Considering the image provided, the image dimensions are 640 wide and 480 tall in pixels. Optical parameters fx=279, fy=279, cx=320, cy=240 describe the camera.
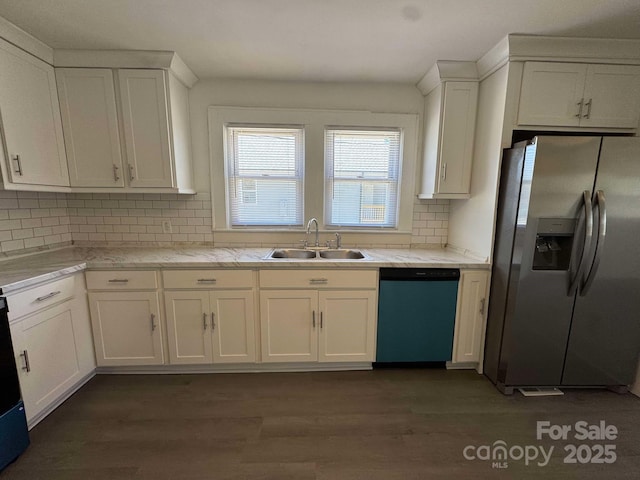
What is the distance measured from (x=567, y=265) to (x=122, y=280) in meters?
3.17

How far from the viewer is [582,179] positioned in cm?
178

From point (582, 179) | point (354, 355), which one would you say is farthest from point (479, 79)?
point (354, 355)

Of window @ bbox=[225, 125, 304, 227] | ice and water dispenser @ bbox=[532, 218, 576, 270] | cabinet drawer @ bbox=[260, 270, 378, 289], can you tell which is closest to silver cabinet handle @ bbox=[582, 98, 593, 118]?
ice and water dispenser @ bbox=[532, 218, 576, 270]

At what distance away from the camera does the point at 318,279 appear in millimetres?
2193

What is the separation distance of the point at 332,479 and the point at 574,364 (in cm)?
191

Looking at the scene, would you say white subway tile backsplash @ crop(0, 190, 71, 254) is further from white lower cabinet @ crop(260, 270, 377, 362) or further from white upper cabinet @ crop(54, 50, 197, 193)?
white lower cabinet @ crop(260, 270, 377, 362)

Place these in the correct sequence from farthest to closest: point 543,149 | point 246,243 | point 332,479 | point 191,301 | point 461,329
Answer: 1. point 246,243
2. point 461,329
3. point 191,301
4. point 543,149
5. point 332,479

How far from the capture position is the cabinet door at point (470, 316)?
222cm

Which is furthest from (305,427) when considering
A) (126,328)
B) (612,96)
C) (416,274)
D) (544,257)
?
(612,96)

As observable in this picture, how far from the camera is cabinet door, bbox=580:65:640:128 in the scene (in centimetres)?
194

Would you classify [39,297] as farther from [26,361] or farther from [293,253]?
[293,253]

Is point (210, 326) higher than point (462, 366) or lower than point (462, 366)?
higher

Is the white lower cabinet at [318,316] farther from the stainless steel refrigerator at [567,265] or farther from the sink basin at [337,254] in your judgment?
the stainless steel refrigerator at [567,265]

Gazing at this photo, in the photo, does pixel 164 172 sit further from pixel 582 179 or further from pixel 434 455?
pixel 582 179
